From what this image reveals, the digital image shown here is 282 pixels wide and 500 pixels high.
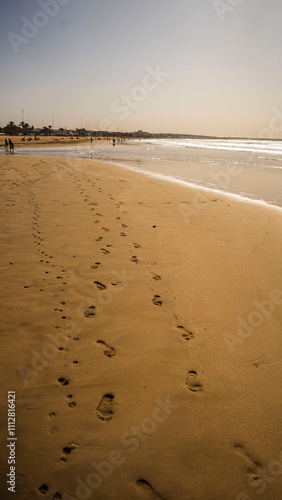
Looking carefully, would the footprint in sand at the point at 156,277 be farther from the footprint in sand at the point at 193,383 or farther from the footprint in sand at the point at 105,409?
the footprint in sand at the point at 105,409

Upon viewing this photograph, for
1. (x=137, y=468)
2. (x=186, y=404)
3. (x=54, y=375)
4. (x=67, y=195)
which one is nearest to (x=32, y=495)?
(x=137, y=468)

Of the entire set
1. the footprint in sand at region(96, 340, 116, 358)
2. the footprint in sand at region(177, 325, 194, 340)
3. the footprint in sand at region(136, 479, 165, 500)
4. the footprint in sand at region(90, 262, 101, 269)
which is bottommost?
the footprint in sand at region(136, 479, 165, 500)

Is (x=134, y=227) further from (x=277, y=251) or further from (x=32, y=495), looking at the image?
(x=32, y=495)

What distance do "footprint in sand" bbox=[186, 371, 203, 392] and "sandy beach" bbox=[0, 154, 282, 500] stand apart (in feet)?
0.04

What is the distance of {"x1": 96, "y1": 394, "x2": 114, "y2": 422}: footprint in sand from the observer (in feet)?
7.26

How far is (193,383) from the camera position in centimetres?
253

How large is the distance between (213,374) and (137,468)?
1.12 metres

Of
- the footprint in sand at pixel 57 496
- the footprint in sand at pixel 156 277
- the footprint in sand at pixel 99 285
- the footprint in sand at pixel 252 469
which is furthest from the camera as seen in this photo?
the footprint in sand at pixel 156 277

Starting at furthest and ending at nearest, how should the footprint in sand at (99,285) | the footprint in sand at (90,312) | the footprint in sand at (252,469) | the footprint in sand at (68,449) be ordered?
the footprint in sand at (99,285)
the footprint in sand at (90,312)
the footprint in sand at (68,449)
the footprint in sand at (252,469)

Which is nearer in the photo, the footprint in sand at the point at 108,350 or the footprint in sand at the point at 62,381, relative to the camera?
the footprint in sand at the point at 62,381

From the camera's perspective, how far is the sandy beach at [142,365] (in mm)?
1877

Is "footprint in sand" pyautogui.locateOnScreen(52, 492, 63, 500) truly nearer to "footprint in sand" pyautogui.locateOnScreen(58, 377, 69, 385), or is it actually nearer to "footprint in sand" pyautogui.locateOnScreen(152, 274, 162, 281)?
"footprint in sand" pyautogui.locateOnScreen(58, 377, 69, 385)

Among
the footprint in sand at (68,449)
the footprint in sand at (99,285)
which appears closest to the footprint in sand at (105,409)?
the footprint in sand at (68,449)

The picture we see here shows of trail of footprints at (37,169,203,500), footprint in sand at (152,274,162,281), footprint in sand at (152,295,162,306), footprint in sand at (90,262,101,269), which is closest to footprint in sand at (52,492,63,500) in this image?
trail of footprints at (37,169,203,500)
